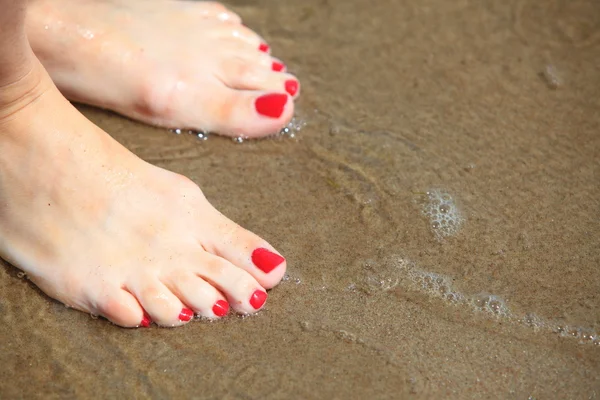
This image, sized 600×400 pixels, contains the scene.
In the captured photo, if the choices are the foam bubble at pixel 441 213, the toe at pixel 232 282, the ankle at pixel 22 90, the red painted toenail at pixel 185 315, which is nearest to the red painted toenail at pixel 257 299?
the toe at pixel 232 282

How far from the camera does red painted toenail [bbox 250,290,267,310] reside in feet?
4.50

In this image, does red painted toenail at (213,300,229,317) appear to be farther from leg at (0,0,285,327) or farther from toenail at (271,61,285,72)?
→ toenail at (271,61,285,72)

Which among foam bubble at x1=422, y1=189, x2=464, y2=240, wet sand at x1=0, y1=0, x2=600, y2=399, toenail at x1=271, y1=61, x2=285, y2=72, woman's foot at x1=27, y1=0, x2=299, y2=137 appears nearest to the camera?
wet sand at x1=0, y1=0, x2=600, y2=399

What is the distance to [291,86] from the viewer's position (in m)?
1.76

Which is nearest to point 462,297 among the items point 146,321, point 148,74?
point 146,321

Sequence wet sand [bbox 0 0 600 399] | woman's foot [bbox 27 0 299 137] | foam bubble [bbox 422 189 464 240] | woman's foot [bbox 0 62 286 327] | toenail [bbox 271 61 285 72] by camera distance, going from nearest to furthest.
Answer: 1. wet sand [bbox 0 0 600 399]
2. woman's foot [bbox 0 62 286 327]
3. foam bubble [bbox 422 189 464 240]
4. woman's foot [bbox 27 0 299 137]
5. toenail [bbox 271 61 285 72]

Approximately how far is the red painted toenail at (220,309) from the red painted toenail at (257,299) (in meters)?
0.05

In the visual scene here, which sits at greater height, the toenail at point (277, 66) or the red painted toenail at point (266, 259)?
the toenail at point (277, 66)

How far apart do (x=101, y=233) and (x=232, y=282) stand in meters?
0.27

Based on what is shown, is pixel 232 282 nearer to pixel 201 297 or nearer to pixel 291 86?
pixel 201 297

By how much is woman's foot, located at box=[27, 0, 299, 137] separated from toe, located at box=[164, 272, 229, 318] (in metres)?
0.43

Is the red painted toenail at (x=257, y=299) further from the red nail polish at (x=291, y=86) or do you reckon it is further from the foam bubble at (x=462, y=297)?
the red nail polish at (x=291, y=86)

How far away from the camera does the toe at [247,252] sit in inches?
55.4

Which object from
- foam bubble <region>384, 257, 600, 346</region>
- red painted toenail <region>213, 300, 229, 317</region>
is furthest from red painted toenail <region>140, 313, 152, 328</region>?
foam bubble <region>384, 257, 600, 346</region>
